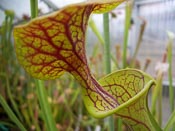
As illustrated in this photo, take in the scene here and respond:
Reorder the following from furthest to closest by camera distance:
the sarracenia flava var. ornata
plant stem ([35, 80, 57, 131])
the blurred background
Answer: the blurred background, plant stem ([35, 80, 57, 131]), the sarracenia flava var. ornata

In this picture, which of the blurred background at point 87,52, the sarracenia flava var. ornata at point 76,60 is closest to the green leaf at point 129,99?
the sarracenia flava var. ornata at point 76,60

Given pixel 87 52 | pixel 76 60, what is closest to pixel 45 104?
pixel 76 60

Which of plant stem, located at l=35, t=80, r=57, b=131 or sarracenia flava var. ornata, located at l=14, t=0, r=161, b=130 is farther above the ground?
sarracenia flava var. ornata, located at l=14, t=0, r=161, b=130

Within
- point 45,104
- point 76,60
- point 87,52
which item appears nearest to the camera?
point 76,60

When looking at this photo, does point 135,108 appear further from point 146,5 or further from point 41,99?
point 146,5

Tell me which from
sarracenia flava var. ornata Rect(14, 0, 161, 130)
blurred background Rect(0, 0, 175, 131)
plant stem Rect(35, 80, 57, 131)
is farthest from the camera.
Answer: blurred background Rect(0, 0, 175, 131)

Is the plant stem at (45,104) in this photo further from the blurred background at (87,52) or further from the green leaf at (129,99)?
the blurred background at (87,52)

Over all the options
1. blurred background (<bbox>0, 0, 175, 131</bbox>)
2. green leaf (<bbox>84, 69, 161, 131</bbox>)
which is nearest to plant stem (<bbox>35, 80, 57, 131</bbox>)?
green leaf (<bbox>84, 69, 161, 131</bbox>)

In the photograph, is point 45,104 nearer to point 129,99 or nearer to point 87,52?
point 129,99

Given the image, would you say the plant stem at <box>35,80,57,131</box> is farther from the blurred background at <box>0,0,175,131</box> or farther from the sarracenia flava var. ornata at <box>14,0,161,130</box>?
the blurred background at <box>0,0,175,131</box>
